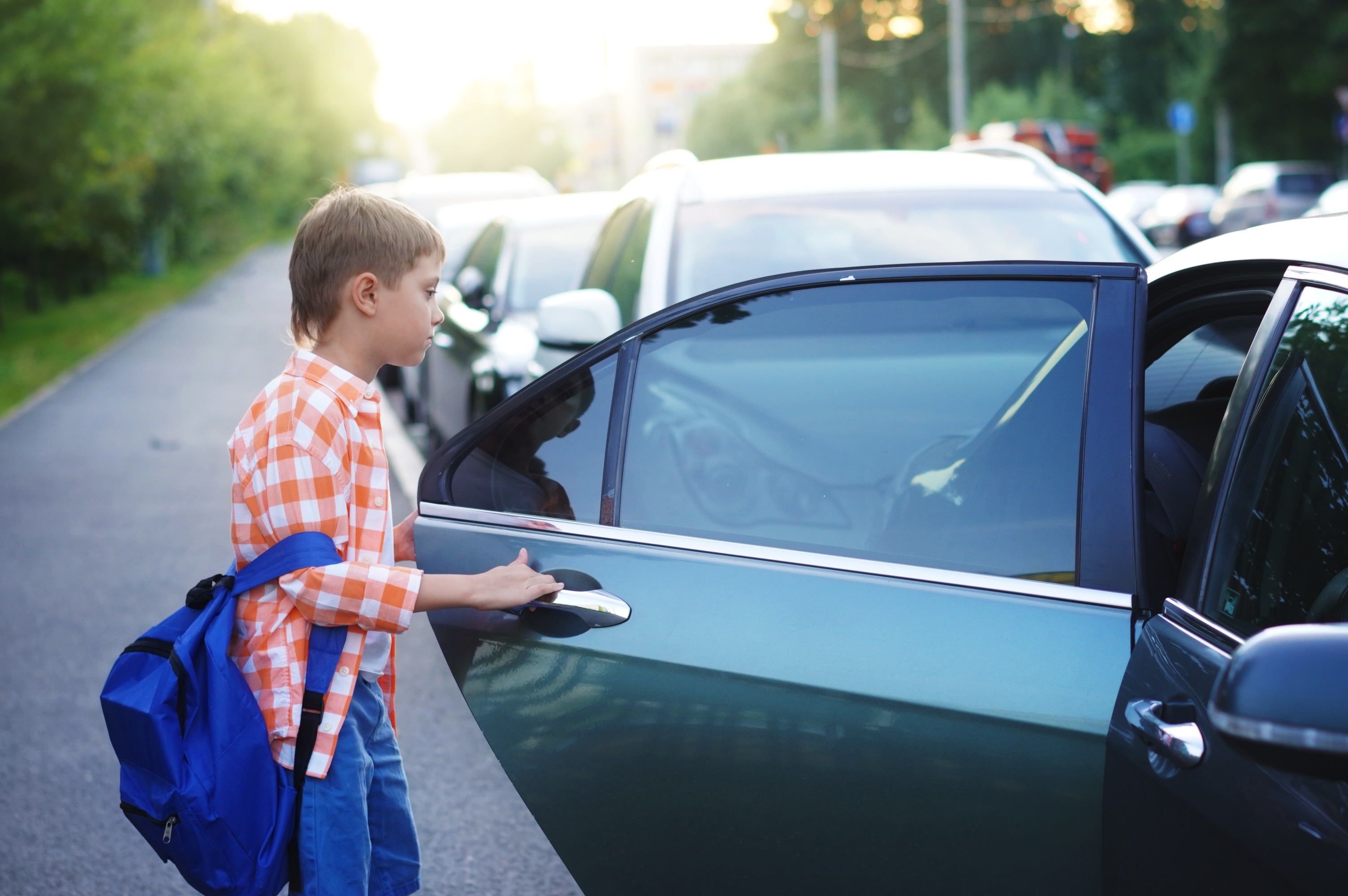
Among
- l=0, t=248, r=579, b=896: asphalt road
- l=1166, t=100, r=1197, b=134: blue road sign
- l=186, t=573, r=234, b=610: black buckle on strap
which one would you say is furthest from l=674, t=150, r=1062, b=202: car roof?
l=1166, t=100, r=1197, b=134: blue road sign

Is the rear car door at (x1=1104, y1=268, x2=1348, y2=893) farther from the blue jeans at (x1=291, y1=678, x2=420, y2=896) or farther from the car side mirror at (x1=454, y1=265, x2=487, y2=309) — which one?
the car side mirror at (x1=454, y1=265, x2=487, y2=309)

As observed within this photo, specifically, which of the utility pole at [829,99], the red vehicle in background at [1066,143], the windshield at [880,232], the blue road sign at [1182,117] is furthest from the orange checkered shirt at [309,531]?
the utility pole at [829,99]

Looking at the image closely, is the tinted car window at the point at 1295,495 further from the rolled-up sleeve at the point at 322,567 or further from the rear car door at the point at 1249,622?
the rolled-up sleeve at the point at 322,567

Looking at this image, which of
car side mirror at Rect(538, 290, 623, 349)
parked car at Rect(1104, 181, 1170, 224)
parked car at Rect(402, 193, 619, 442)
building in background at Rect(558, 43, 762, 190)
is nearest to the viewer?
car side mirror at Rect(538, 290, 623, 349)

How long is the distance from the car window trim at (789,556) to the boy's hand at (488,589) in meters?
0.16

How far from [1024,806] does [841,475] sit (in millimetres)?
1058

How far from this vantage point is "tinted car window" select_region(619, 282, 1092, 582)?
6.86 ft

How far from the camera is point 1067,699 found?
1812 mm

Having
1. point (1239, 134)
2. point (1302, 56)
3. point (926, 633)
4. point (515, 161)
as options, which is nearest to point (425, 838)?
point (926, 633)

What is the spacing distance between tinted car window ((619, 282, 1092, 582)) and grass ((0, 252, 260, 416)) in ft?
35.4

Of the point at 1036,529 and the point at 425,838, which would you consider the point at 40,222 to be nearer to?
the point at 425,838

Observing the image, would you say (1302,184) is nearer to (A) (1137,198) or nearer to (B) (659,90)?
(A) (1137,198)

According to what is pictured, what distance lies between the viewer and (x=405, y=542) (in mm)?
2398

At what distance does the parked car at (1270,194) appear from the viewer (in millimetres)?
28953
